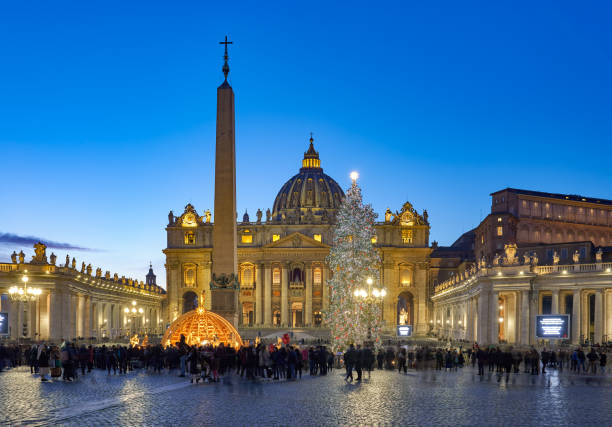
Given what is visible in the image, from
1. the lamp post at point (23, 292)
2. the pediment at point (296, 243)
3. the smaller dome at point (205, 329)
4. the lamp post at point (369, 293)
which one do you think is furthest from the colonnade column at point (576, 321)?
the pediment at point (296, 243)

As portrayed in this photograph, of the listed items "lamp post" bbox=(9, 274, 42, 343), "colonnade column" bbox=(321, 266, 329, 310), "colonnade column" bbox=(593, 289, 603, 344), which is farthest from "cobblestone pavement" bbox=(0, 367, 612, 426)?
"colonnade column" bbox=(321, 266, 329, 310)

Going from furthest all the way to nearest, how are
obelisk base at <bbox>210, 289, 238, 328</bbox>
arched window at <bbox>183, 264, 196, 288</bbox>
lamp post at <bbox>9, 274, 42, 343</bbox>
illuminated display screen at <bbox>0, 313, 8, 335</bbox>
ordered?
arched window at <bbox>183, 264, 196, 288</bbox>
lamp post at <bbox>9, 274, 42, 343</bbox>
illuminated display screen at <bbox>0, 313, 8, 335</bbox>
obelisk base at <bbox>210, 289, 238, 328</bbox>

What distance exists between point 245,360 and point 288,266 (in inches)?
3525

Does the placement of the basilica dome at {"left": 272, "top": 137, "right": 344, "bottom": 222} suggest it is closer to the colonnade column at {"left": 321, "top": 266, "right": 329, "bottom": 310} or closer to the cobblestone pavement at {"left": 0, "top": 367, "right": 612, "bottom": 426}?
the colonnade column at {"left": 321, "top": 266, "right": 329, "bottom": 310}

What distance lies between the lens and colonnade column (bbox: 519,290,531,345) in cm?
5938

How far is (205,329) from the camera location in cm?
3488

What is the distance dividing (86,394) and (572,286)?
141 feet

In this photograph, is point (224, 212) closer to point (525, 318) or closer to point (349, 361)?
point (349, 361)

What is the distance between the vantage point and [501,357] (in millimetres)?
34438

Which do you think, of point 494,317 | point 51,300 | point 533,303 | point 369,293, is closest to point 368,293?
point 369,293

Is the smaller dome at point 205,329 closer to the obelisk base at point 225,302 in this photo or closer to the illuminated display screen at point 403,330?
the obelisk base at point 225,302

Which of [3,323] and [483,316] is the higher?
[3,323]

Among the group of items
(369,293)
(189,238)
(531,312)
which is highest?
(189,238)

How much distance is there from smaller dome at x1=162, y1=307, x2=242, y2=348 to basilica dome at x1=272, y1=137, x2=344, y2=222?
100 m
